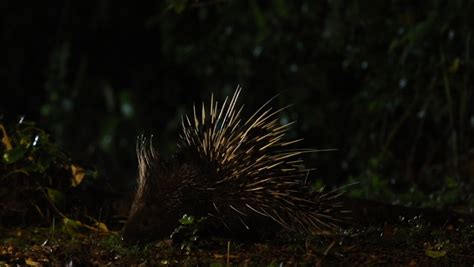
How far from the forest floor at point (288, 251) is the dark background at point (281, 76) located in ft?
5.81

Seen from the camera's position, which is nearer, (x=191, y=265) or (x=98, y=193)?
(x=191, y=265)

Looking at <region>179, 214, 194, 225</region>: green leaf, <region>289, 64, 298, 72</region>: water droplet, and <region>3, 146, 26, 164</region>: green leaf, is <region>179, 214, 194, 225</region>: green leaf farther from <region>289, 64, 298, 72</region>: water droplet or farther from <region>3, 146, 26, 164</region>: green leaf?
<region>289, 64, 298, 72</region>: water droplet

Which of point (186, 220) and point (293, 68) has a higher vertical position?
point (293, 68)

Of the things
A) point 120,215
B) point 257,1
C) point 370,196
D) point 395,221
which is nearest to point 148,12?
point 257,1

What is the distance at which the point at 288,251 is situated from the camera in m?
5.51

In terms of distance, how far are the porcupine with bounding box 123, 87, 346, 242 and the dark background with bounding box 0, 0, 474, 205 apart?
1.82m

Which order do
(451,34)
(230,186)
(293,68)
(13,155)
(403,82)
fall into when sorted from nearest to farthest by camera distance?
1. (230,186)
2. (13,155)
3. (451,34)
4. (403,82)
5. (293,68)

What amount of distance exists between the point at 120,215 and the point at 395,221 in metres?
2.24

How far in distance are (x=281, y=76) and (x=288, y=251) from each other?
674cm

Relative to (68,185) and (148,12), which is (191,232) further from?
(148,12)

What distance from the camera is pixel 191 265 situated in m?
5.30

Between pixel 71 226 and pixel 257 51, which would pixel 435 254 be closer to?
pixel 71 226

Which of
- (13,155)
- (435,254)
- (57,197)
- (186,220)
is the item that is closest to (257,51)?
(57,197)

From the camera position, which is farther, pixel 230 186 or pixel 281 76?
pixel 281 76
